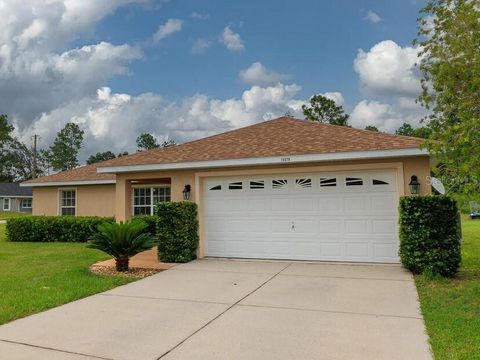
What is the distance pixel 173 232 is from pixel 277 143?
12.4 feet

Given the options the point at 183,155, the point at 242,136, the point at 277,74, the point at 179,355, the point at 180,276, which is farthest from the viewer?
the point at 277,74

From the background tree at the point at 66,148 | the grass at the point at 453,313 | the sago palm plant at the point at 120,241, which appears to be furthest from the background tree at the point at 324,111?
the background tree at the point at 66,148

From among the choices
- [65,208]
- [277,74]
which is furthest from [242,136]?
[65,208]

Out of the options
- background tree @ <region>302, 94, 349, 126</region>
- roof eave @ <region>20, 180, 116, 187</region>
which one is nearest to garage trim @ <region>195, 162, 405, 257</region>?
roof eave @ <region>20, 180, 116, 187</region>

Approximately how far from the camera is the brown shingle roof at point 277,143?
9818 mm

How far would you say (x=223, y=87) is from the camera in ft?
63.3

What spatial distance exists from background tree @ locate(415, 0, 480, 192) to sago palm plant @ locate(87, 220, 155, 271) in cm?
661

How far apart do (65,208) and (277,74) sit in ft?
42.3

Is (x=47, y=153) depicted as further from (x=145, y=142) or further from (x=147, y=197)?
(x=147, y=197)

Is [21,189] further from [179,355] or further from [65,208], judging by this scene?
[179,355]

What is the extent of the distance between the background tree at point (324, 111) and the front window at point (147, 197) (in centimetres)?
2875

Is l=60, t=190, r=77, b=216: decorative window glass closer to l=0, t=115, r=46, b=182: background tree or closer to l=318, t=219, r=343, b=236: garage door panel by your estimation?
l=318, t=219, r=343, b=236: garage door panel

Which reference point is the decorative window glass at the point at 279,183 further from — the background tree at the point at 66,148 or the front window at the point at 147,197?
the background tree at the point at 66,148

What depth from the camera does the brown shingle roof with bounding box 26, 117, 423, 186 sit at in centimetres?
982
